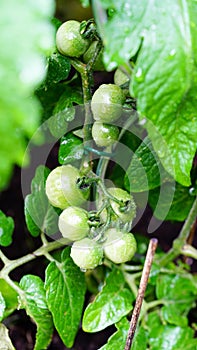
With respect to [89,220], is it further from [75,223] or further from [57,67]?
[57,67]

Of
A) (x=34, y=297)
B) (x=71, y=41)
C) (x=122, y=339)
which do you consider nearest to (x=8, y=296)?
(x=34, y=297)

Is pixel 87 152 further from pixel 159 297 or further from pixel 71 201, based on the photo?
pixel 159 297

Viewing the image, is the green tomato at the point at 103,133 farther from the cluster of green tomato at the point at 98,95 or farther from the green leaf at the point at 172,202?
the green leaf at the point at 172,202

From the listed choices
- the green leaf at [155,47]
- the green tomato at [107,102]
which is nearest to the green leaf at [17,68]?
the green leaf at [155,47]

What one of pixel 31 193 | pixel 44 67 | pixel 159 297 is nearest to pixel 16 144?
pixel 44 67

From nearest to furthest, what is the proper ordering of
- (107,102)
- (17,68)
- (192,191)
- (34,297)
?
(17,68) → (107,102) → (34,297) → (192,191)

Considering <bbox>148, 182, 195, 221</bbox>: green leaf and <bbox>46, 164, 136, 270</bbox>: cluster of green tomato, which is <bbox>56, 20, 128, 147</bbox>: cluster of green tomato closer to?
<bbox>46, 164, 136, 270</bbox>: cluster of green tomato
